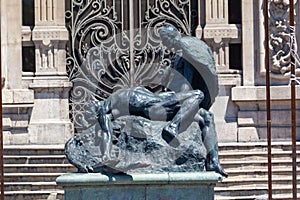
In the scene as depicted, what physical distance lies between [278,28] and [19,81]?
398 centimetres

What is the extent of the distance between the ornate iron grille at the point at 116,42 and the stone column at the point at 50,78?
0.22 m

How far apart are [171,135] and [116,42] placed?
6.68 metres

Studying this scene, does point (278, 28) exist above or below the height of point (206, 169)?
above

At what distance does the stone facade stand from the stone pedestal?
6.25 m

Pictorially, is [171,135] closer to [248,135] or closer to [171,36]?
[171,36]

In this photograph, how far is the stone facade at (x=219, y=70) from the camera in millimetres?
20609

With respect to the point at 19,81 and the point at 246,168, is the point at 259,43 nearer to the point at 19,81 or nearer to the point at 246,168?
the point at 246,168

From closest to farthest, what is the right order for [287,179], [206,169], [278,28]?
[206,169] < [287,179] < [278,28]

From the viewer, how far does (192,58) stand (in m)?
15.1

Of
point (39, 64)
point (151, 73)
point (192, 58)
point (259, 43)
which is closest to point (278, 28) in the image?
point (259, 43)

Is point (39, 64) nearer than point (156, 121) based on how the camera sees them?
No

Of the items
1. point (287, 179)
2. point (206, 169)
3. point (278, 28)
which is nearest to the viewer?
point (206, 169)

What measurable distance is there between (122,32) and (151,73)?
77 centimetres

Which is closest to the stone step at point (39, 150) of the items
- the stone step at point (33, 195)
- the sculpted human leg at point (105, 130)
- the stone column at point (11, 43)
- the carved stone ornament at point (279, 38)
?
the stone step at point (33, 195)
